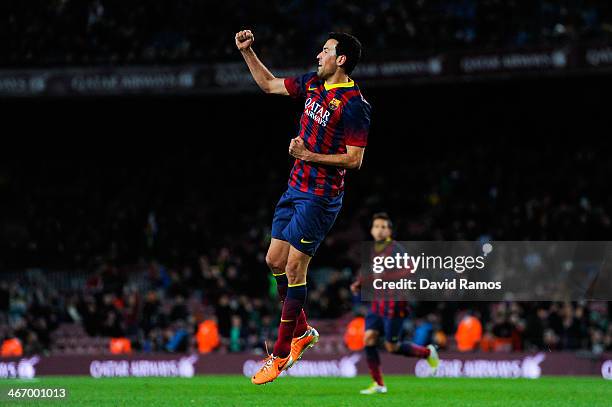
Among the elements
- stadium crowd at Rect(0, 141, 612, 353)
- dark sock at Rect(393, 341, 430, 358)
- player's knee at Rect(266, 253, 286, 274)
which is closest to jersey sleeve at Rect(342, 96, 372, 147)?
player's knee at Rect(266, 253, 286, 274)

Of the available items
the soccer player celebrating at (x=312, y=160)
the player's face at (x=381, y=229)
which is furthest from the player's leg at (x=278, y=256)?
the player's face at (x=381, y=229)

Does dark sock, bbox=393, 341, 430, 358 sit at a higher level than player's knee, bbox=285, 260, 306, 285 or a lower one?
lower

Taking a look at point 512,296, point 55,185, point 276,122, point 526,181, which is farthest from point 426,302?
point 55,185

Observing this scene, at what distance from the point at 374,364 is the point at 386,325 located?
0.71 m

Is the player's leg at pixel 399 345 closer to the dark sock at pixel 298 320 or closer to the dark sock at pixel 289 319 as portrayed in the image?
the dark sock at pixel 298 320

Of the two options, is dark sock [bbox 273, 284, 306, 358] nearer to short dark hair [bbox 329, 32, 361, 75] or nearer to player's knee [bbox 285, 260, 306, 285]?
player's knee [bbox 285, 260, 306, 285]

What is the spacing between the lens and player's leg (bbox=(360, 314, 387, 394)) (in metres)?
12.6

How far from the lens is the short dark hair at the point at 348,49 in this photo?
8.49 m

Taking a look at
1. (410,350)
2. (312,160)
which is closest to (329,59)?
(312,160)

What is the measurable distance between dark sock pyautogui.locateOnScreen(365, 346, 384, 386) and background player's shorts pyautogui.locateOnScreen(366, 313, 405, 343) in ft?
1.15

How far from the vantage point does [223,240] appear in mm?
24875

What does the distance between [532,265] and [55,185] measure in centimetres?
1299

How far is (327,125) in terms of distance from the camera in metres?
8.52

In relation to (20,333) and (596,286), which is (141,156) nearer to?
(20,333)
